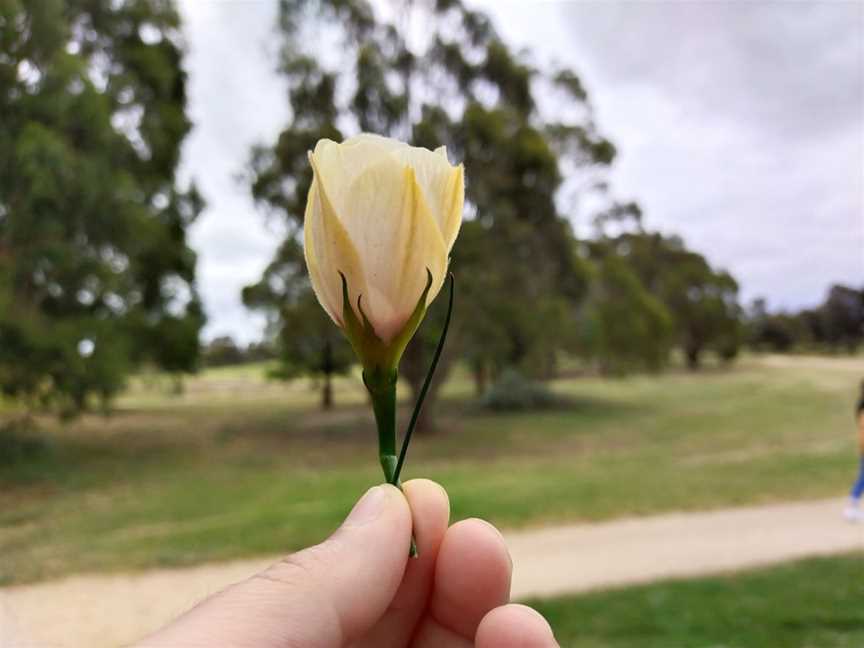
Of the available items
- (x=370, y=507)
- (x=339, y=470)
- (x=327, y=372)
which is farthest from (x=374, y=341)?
(x=327, y=372)

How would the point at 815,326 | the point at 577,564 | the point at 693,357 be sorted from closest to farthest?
the point at 577,564, the point at 693,357, the point at 815,326

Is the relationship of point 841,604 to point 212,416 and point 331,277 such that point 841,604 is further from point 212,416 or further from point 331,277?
point 212,416

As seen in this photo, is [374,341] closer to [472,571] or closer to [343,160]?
[343,160]

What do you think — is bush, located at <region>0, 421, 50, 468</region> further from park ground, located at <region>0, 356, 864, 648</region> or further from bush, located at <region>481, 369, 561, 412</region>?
bush, located at <region>481, 369, 561, 412</region>

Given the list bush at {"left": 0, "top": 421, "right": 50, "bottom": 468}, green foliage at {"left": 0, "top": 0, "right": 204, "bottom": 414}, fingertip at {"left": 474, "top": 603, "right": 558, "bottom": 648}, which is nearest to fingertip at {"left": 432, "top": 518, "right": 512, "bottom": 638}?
fingertip at {"left": 474, "top": 603, "right": 558, "bottom": 648}

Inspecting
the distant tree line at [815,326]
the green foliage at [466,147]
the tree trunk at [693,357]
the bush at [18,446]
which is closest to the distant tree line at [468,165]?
the green foliage at [466,147]

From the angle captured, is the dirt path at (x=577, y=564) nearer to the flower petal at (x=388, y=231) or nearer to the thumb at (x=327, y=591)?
the thumb at (x=327, y=591)
